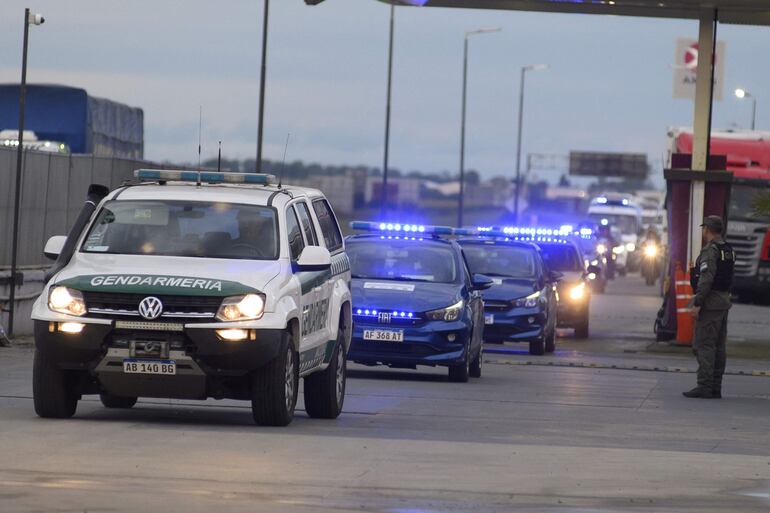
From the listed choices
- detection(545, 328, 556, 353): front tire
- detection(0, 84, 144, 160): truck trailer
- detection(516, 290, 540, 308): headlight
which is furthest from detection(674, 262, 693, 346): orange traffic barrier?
detection(0, 84, 144, 160): truck trailer

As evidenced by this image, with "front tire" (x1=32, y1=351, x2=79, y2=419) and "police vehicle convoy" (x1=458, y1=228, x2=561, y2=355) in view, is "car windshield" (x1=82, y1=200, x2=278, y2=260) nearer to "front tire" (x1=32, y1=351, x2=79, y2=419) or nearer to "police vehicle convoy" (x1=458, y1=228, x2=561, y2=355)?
"front tire" (x1=32, y1=351, x2=79, y2=419)

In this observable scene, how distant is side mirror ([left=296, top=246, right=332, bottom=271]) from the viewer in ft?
44.7

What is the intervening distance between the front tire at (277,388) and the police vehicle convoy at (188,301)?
0.03 ft

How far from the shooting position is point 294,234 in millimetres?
14195

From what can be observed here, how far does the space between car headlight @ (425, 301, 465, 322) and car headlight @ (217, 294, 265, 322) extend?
680 cm

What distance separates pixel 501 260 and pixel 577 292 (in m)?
4.45

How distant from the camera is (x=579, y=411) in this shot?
16625 millimetres

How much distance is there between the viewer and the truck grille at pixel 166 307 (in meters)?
12.8

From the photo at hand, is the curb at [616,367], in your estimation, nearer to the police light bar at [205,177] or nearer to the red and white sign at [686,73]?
the police light bar at [205,177]

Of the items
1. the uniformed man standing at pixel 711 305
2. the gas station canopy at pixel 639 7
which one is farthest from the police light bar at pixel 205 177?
the gas station canopy at pixel 639 7

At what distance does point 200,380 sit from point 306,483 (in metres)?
2.63

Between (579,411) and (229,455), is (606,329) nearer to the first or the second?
(579,411)

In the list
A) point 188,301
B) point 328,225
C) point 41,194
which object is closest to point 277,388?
point 188,301

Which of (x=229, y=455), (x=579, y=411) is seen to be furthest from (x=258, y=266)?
(x=579, y=411)
